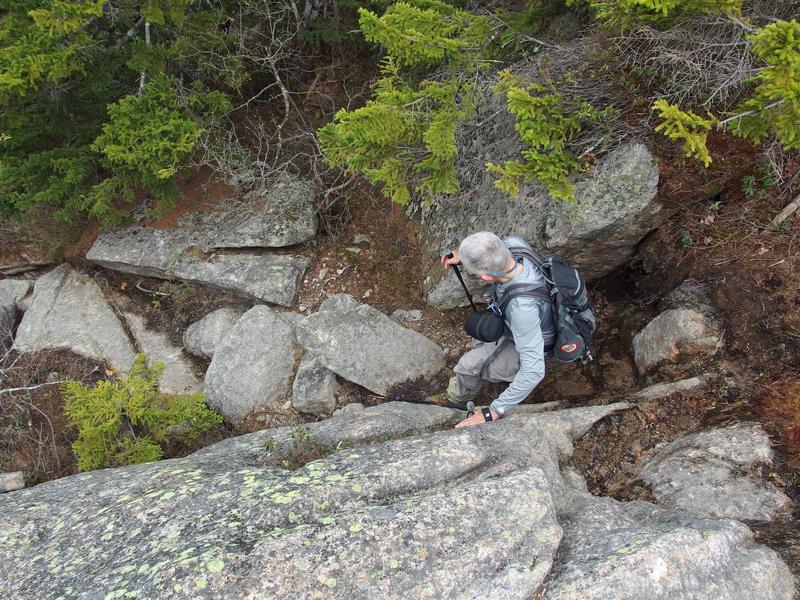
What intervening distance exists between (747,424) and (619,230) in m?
2.52

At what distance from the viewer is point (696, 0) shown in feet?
14.0

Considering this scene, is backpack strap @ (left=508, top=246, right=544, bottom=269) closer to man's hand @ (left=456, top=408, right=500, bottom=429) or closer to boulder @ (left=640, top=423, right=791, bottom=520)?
man's hand @ (left=456, top=408, right=500, bottom=429)

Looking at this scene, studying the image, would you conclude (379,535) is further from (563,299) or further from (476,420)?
(563,299)

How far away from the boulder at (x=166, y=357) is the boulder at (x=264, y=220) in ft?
5.74

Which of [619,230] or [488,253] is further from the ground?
[488,253]

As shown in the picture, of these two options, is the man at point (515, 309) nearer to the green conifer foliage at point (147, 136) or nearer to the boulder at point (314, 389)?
the boulder at point (314, 389)

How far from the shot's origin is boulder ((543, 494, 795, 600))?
3219 mm

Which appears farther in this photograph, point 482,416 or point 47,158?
point 47,158

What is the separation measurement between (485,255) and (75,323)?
7.65m

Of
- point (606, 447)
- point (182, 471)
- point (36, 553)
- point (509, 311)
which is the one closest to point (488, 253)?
point (509, 311)

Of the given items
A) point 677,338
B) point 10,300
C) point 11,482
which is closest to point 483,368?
point 677,338

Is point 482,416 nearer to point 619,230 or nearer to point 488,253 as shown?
point 488,253

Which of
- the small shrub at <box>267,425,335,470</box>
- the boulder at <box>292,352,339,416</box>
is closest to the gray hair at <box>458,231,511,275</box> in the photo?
the small shrub at <box>267,425,335,470</box>

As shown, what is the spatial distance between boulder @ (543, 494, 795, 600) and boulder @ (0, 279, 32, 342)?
31.8 feet
